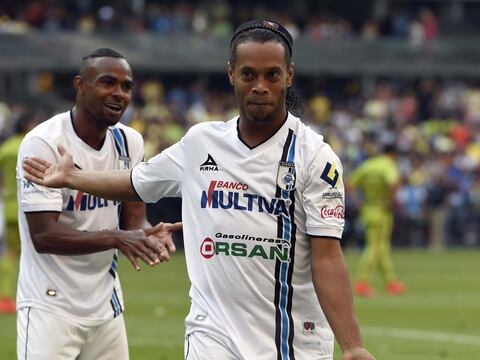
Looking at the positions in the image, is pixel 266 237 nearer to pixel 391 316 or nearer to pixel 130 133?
pixel 130 133

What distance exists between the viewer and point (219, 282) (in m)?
6.57

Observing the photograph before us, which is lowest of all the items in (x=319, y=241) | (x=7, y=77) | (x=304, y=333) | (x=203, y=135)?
(x=304, y=333)

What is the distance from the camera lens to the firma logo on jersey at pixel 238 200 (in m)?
6.50

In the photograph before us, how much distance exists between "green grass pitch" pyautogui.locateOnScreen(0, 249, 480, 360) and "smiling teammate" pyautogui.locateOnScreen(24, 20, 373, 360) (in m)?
7.88

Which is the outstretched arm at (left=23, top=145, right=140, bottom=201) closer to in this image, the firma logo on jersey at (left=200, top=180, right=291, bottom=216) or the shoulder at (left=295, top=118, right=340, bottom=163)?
the firma logo on jersey at (left=200, top=180, right=291, bottom=216)

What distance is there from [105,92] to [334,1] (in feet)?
144

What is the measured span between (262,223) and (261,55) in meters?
0.79

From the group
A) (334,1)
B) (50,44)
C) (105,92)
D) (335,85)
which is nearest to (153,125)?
(50,44)

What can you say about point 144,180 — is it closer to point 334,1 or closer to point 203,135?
point 203,135

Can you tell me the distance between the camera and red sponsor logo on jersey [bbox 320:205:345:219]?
6391 mm

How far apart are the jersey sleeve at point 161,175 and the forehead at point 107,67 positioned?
1.42m

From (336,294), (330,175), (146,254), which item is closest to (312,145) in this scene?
(330,175)

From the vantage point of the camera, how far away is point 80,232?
25.3ft

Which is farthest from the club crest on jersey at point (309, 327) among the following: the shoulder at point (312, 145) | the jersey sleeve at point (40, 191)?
the jersey sleeve at point (40, 191)
